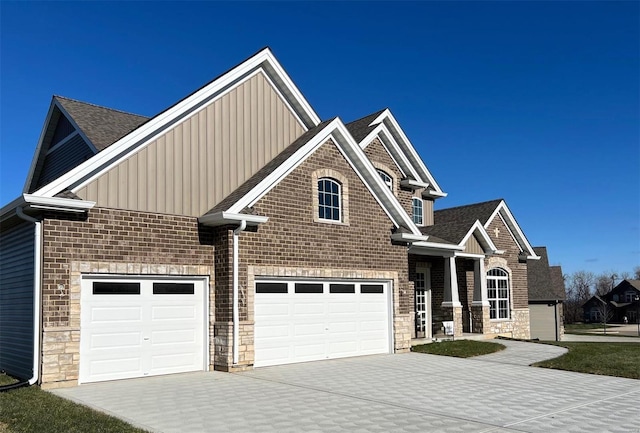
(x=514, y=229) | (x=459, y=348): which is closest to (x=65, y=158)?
(x=459, y=348)

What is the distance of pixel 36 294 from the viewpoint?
1224 cm

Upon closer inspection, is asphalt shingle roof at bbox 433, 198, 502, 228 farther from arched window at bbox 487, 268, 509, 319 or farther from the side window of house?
arched window at bbox 487, 268, 509, 319

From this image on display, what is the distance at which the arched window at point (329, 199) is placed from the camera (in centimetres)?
1691

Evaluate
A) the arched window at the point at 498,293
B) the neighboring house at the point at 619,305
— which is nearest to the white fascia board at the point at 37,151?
the arched window at the point at 498,293

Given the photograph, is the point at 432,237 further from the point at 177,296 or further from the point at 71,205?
the point at 71,205

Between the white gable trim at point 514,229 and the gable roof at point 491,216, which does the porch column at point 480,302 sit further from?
the white gable trim at point 514,229

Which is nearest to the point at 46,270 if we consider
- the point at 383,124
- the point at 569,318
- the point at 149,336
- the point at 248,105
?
the point at 149,336

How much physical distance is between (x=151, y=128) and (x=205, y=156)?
1.70 m

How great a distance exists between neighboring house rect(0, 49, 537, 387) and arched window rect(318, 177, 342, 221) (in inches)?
1.7

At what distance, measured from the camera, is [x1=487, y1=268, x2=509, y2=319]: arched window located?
25734 mm

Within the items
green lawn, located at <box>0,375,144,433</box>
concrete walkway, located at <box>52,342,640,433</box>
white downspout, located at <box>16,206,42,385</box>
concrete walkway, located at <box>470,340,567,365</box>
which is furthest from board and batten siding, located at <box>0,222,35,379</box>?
concrete walkway, located at <box>470,340,567,365</box>

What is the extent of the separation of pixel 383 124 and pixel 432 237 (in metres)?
4.72

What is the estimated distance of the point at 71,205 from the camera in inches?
492

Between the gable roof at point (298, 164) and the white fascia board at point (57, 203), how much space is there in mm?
2934
